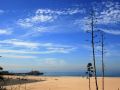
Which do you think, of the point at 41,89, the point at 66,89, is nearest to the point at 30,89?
the point at 41,89

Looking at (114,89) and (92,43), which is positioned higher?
(92,43)

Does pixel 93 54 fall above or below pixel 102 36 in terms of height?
below

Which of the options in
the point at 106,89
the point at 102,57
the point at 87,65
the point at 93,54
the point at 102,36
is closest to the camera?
the point at 93,54

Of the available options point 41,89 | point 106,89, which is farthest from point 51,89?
point 106,89

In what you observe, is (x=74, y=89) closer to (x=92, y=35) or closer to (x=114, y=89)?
(x=114, y=89)

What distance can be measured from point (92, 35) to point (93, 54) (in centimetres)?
249

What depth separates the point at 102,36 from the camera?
5094cm

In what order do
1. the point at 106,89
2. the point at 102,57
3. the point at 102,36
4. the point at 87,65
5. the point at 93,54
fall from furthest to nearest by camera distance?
the point at 106,89 < the point at 87,65 < the point at 102,57 < the point at 102,36 < the point at 93,54

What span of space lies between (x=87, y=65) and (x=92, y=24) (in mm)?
29525

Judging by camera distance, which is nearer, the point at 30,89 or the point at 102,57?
the point at 102,57

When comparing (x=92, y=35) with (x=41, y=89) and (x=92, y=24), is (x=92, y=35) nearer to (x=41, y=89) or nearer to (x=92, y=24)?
(x=92, y=24)

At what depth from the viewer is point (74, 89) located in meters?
84.6

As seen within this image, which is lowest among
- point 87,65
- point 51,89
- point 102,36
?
point 51,89

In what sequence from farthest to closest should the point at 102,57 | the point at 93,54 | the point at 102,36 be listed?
the point at 102,57, the point at 102,36, the point at 93,54
